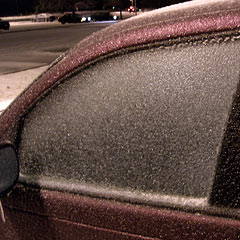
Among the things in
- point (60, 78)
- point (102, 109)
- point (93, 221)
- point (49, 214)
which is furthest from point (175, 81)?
point (49, 214)

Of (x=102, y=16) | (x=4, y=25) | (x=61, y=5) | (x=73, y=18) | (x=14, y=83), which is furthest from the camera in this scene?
(x=61, y=5)

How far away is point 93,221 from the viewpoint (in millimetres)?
1414

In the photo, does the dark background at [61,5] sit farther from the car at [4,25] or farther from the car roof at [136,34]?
the car roof at [136,34]

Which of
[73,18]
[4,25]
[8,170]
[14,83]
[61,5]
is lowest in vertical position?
[61,5]

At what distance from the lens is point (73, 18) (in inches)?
1650

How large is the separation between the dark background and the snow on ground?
33271mm

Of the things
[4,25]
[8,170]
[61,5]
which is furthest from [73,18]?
[8,170]

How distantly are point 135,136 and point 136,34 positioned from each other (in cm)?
32

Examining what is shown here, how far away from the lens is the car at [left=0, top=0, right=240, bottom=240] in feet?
4.09

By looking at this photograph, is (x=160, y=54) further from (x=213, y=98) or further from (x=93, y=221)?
(x=93, y=221)

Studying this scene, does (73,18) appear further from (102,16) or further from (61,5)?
(61,5)

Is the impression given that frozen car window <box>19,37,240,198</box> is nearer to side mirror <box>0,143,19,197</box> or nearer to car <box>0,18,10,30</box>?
side mirror <box>0,143,19,197</box>

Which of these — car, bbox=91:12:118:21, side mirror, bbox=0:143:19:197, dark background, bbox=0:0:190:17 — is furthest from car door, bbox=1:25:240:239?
dark background, bbox=0:0:190:17

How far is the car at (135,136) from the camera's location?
125 cm
